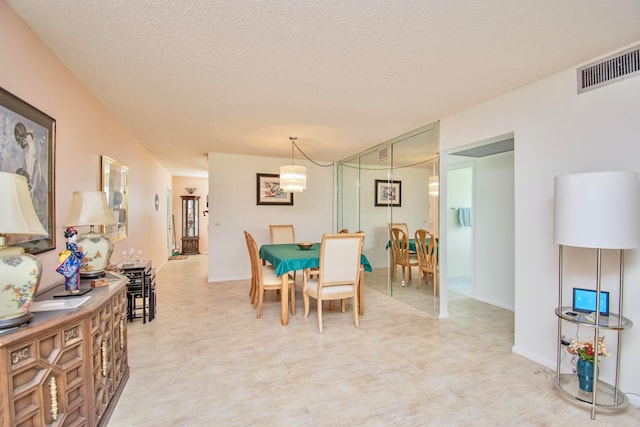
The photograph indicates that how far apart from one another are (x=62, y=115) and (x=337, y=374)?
9.51 feet

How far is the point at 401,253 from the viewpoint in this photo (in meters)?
4.62

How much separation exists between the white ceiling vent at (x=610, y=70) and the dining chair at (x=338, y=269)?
2.29 meters

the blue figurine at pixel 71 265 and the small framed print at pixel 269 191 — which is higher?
the small framed print at pixel 269 191

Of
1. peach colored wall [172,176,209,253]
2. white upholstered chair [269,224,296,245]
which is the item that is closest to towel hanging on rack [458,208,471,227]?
white upholstered chair [269,224,296,245]

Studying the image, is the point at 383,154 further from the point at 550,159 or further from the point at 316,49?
the point at 316,49

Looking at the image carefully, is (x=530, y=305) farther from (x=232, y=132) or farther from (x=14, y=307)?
(x=232, y=132)

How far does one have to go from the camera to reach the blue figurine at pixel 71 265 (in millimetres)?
1726

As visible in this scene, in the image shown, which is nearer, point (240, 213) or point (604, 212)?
point (604, 212)

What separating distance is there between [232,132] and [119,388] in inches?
126

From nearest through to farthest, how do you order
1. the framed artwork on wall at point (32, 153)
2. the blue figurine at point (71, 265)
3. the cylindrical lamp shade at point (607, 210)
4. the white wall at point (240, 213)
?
the framed artwork on wall at point (32, 153) → the blue figurine at point (71, 265) → the cylindrical lamp shade at point (607, 210) → the white wall at point (240, 213)

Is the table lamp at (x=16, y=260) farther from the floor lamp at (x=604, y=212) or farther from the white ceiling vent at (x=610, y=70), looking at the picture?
the white ceiling vent at (x=610, y=70)

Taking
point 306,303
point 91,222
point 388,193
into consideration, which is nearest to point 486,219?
point 388,193

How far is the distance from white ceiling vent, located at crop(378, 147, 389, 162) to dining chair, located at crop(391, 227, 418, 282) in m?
1.16

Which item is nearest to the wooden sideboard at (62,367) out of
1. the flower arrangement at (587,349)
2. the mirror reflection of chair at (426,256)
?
the flower arrangement at (587,349)
